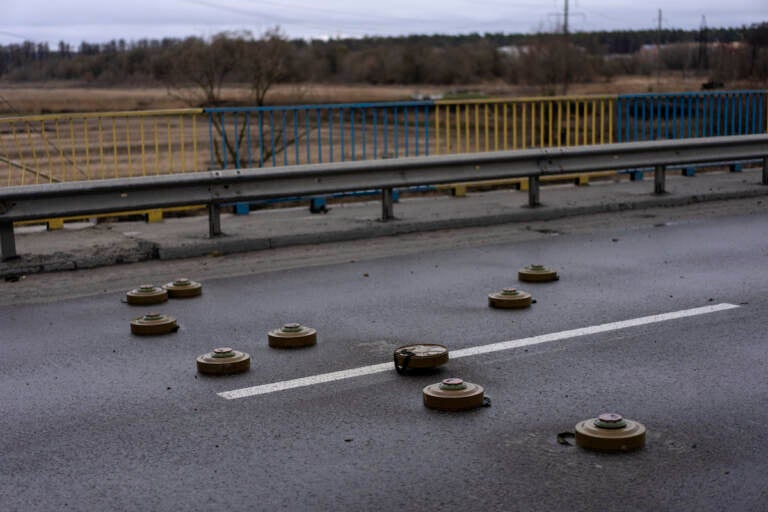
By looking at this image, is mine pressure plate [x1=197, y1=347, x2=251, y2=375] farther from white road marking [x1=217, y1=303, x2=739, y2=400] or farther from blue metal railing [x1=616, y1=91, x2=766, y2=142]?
blue metal railing [x1=616, y1=91, x2=766, y2=142]

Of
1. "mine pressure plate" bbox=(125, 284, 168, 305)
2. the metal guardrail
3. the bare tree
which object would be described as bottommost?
"mine pressure plate" bbox=(125, 284, 168, 305)

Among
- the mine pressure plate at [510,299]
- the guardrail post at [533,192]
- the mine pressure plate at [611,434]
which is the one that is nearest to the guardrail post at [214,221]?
the guardrail post at [533,192]

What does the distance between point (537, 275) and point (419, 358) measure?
112 inches

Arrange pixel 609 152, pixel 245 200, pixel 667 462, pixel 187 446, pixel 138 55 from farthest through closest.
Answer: pixel 138 55
pixel 609 152
pixel 245 200
pixel 187 446
pixel 667 462

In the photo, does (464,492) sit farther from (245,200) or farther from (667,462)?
(245,200)

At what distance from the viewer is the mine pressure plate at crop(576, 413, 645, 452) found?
464 cm

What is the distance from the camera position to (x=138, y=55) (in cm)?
2084

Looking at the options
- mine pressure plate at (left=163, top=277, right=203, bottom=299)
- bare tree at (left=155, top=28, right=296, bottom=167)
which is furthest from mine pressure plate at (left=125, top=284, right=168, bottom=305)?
bare tree at (left=155, top=28, right=296, bottom=167)

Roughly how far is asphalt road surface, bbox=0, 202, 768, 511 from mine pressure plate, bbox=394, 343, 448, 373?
8 centimetres

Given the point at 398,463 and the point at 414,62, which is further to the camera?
the point at 414,62

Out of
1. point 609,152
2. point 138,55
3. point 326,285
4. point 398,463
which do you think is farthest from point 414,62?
point 398,463

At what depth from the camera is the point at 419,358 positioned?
19.5ft

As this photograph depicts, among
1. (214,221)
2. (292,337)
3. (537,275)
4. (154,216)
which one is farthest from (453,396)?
(154,216)

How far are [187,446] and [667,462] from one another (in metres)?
2.05
